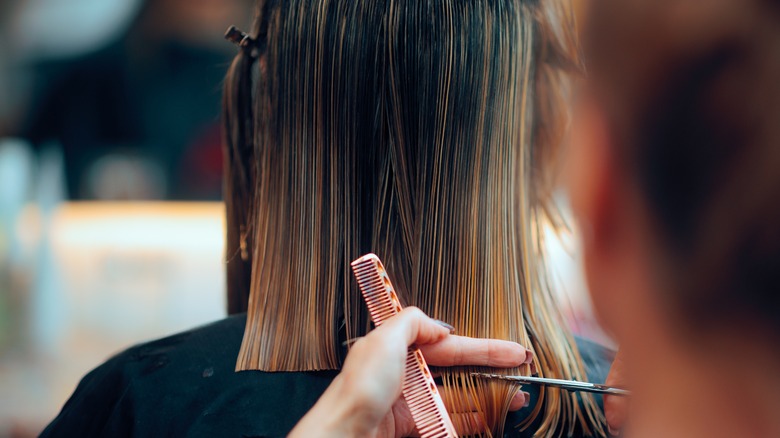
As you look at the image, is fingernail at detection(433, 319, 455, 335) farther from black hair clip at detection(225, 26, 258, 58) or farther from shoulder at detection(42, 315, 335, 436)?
black hair clip at detection(225, 26, 258, 58)

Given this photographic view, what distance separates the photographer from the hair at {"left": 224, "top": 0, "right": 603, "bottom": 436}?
21.6 inches

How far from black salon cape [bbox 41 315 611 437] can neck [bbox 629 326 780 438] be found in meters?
0.15

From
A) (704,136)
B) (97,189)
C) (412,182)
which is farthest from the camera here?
(97,189)

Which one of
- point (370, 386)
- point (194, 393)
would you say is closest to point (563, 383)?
point (370, 386)

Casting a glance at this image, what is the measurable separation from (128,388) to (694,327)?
1.53 ft

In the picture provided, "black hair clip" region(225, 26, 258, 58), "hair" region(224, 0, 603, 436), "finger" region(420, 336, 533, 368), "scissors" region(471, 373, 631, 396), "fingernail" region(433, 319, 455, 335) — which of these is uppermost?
"black hair clip" region(225, 26, 258, 58)

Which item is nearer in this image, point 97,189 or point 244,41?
point 244,41

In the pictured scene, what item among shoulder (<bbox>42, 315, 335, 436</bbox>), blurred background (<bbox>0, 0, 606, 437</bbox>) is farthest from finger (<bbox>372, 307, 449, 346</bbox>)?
blurred background (<bbox>0, 0, 606, 437</bbox>)

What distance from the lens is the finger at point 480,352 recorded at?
0.52 metres

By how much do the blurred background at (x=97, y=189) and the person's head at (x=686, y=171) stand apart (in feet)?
2.98

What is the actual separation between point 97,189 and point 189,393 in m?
1.03

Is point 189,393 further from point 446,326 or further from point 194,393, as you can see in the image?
point 446,326

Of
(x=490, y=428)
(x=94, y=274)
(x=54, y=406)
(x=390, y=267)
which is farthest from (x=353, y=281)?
(x=94, y=274)

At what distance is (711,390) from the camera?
0.38 m
